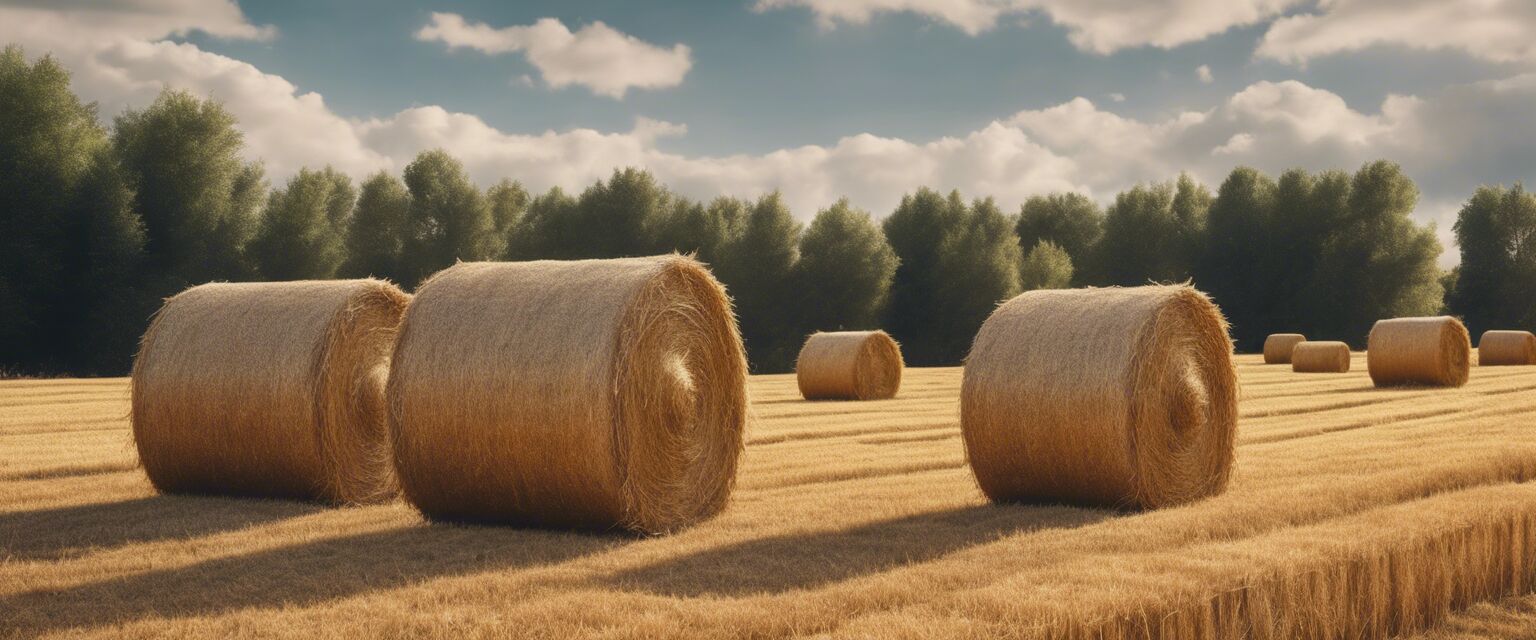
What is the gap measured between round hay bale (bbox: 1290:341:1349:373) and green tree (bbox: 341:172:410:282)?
1239 inches

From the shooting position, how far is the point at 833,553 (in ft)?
25.3

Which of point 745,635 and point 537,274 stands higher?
point 537,274

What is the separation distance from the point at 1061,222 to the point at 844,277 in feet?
60.2

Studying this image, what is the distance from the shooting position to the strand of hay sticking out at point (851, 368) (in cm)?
2394

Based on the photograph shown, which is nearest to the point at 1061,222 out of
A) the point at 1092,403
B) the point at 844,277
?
the point at 844,277

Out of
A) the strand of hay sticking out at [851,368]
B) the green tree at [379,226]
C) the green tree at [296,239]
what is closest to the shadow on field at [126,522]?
the strand of hay sticking out at [851,368]

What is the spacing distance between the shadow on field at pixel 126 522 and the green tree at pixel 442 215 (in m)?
41.4

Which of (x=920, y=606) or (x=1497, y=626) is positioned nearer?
(x=920, y=606)

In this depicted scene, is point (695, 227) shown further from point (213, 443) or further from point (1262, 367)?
point (213, 443)

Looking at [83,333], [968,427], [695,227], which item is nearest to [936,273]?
[695,227]

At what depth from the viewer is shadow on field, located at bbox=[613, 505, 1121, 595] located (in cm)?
691

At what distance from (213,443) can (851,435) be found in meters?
7.43

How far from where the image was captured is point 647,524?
8.91 m

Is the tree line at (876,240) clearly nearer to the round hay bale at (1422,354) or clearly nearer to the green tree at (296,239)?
the green tree at (296,239)
